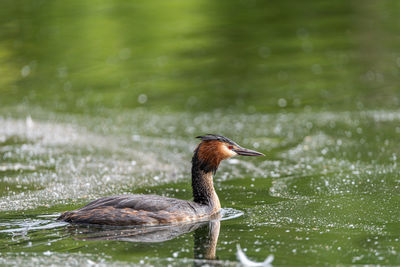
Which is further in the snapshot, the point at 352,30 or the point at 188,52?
the point at 352,30

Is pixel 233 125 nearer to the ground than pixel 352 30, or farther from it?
nearer to the ground

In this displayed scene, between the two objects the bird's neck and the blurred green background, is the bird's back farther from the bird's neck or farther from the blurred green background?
the blurred green background

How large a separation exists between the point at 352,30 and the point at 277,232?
1502 cm

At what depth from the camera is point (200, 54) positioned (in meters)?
19.6

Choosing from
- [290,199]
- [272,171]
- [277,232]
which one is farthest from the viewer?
[272,171]

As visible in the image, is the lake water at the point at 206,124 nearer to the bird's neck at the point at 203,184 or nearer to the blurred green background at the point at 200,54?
the blurred green background at the point at 200,54

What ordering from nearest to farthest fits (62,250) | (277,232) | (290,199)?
→ 1. (62,250)
2. (277,232)
3. (290,199)

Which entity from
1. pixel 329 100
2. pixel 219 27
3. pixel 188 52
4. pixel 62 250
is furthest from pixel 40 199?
pixel 219 27

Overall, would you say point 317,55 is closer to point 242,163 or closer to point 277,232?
point 242,163

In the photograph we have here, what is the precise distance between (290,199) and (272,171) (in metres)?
1.56

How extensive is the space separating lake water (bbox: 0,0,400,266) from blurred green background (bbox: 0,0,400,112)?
0.23 feet

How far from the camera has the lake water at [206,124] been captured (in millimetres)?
7102

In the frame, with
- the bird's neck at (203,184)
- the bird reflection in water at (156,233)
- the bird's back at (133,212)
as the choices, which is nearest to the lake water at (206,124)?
the bird reflection in water at (156,233)

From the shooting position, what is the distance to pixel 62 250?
265 inches
